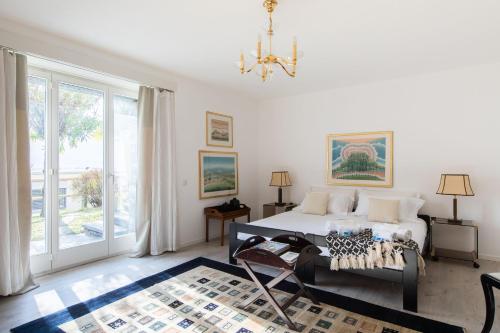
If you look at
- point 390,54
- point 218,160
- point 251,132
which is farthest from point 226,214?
point 390,54

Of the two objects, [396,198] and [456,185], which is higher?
[456,185]

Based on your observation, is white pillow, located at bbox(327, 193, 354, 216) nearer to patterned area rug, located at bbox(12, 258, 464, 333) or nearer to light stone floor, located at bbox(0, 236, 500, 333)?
light stone floor, located at bbox(0, 236, 500, 333)

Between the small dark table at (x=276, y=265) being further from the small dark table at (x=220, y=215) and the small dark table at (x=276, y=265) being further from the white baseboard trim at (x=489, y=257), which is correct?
the white baseboard trim at (x=489, y=257)

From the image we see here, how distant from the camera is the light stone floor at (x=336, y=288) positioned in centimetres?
246

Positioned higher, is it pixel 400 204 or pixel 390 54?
pixel 390 54

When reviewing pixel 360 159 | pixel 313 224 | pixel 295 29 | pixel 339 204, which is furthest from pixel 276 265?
pixel 360 159

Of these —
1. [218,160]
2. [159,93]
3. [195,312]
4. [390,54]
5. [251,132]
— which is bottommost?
[195,312]

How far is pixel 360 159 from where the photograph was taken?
4.79m

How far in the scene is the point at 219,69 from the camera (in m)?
4.07

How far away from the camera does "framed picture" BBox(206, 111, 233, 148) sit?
16.2 ft

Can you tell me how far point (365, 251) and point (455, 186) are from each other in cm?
191

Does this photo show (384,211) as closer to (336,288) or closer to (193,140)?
(336,288)

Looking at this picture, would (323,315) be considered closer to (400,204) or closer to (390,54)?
(400,204)

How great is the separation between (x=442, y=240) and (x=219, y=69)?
4.04m
